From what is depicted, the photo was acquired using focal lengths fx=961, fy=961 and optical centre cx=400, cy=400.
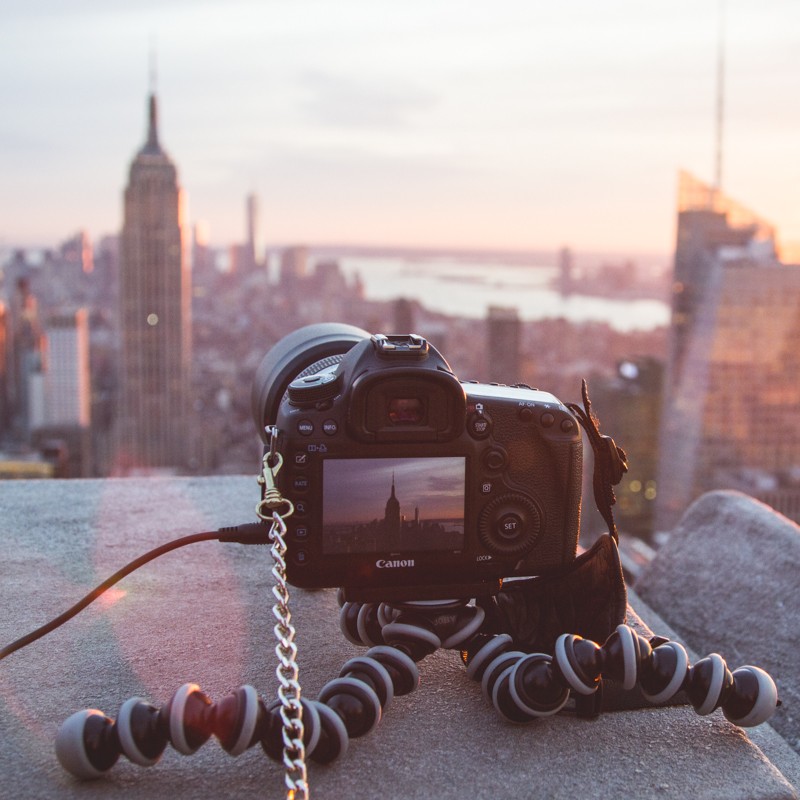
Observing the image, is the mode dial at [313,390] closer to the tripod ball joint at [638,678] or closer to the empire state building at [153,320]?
the tripod ball joint at [638,678]

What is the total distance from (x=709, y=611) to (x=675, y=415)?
25.6 meters

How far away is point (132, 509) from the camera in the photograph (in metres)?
2.37

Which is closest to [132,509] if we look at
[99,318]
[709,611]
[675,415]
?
[709,611]

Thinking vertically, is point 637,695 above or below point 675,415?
above

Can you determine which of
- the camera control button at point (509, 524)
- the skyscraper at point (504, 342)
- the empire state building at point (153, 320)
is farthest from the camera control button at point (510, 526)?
the empire state building at point (153, 320)

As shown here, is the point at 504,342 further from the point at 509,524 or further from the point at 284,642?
the point at 284,642

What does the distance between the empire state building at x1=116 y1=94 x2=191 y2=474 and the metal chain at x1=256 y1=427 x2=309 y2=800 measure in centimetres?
4056

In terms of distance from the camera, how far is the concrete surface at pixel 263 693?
124 cm

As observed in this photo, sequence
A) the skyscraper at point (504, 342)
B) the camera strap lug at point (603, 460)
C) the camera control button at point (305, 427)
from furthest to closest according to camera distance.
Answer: the skyscraper at point (504, 342) < the camera strap lug at point (603, 460) < the camera control button at point (305, 427)

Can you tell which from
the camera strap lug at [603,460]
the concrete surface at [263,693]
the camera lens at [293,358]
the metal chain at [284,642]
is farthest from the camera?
the camera lens at [293,358]

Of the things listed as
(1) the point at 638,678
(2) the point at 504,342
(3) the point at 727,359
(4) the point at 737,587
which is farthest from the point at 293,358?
(2) the point at 504,342

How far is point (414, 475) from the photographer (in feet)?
4.60

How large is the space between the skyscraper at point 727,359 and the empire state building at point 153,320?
22982 millimetres

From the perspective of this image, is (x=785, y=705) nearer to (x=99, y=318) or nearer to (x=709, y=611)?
(x=709, y=611)
